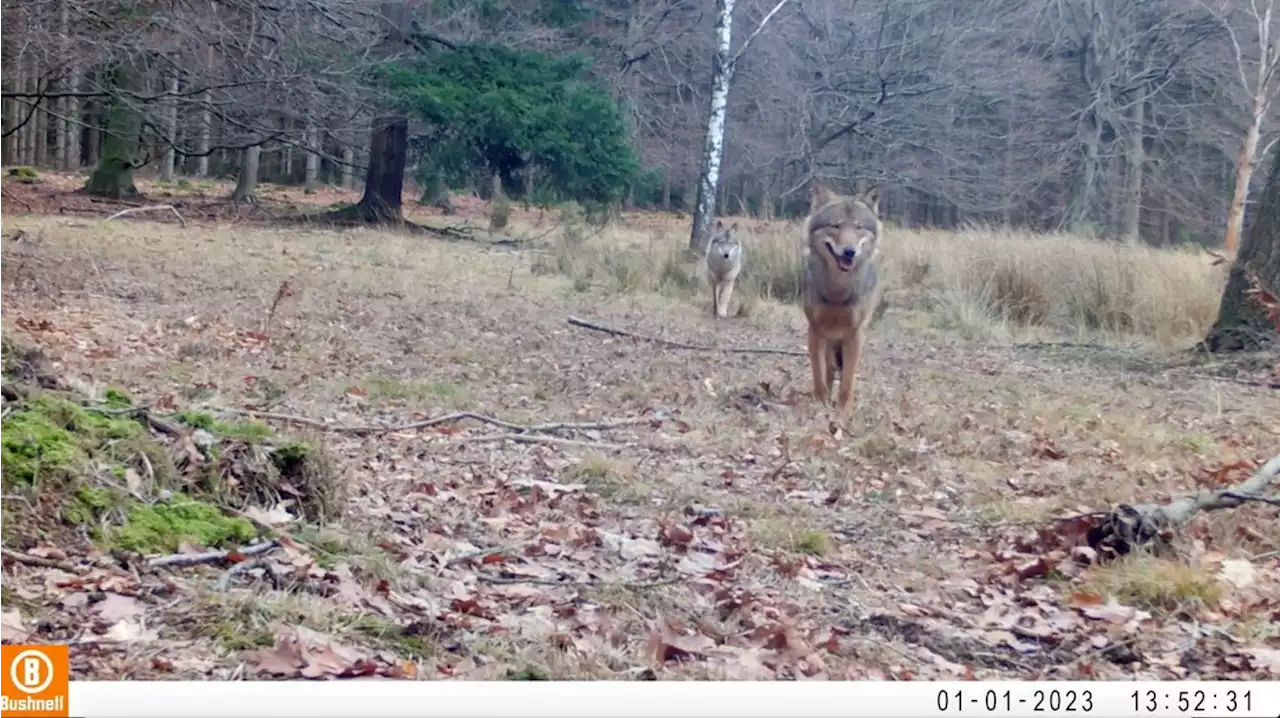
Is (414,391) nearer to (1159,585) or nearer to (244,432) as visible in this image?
(244,432)

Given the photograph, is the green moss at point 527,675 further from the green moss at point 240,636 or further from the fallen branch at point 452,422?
the fallen branch at point 452,422

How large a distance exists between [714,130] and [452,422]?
1478cm

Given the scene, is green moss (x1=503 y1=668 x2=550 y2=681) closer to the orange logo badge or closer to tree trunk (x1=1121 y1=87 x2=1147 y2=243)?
the orange logo badge

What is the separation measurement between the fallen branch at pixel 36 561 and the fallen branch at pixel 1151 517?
365cm

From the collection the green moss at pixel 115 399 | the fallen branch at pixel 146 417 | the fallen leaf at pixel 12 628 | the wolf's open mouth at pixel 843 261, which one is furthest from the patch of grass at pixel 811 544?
the wolf's open mouth at pixel 843 261

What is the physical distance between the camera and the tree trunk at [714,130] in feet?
68.4

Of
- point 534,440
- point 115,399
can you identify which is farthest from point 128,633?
point 534,440

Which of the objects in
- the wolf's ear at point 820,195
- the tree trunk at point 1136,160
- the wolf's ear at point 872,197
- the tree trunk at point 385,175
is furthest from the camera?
the tree trunk at point 1136,160

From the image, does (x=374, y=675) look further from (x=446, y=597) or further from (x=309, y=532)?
(x=309, y=532)

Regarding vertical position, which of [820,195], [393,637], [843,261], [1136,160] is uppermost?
[1136,160]

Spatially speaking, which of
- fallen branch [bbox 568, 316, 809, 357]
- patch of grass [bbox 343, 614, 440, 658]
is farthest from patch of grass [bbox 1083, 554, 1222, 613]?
fallen branch [bbox 568, 316, 809, 357]

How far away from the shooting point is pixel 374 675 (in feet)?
10.5

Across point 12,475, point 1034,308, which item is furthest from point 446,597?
point 1034,308

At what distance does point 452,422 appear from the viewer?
23.7ft
